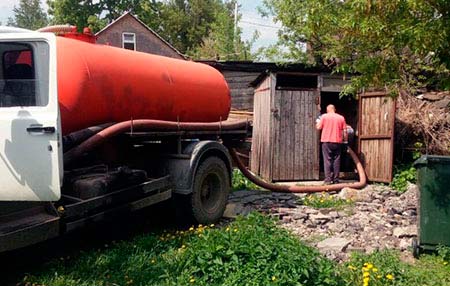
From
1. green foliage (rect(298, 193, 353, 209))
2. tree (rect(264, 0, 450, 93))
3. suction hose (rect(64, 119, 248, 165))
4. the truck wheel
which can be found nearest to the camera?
tree (rect(264, 0, 450, 93))

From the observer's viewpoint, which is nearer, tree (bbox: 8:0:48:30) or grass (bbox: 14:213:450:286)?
grass (bbox: 14:213:450:286)

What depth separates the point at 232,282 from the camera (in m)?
4.20

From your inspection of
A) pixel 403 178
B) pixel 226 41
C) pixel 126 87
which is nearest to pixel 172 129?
pixel 126 87

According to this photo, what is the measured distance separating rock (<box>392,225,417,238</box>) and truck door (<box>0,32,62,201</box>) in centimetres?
457

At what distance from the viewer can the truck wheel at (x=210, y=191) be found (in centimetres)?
688

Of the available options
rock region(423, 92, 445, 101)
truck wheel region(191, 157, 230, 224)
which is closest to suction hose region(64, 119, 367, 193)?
truck wheel region(191, 157, 230, 224)

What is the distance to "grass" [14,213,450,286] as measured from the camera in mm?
4258

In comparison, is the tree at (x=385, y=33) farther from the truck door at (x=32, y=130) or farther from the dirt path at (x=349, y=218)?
the truck door at (x=32, y=130)

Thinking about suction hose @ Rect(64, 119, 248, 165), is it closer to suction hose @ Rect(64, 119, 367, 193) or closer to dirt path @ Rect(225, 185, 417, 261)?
suction hose @ Rect(64, 119, 367, 193)

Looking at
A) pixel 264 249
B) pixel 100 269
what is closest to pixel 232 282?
pixel 264 249

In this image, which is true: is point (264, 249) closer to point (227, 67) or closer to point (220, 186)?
point (220, 186)

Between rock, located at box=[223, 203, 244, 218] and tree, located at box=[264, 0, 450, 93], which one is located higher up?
tree, located at box=[264, 0, 450, 93]

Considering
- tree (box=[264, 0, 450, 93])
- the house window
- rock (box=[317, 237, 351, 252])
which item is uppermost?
the house window

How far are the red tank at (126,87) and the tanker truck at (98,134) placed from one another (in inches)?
0.6
